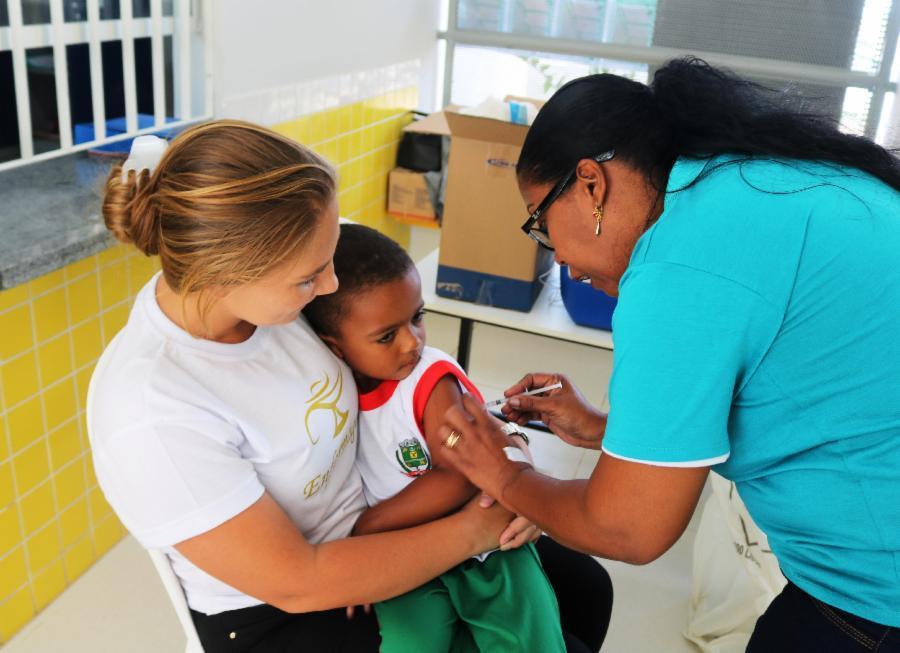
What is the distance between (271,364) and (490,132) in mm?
1331

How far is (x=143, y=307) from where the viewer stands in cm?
117

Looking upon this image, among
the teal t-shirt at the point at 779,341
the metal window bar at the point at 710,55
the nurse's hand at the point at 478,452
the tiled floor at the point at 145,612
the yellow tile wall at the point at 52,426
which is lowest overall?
the tiled floor at the point at 145,612

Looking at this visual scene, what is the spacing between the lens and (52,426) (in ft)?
6.95

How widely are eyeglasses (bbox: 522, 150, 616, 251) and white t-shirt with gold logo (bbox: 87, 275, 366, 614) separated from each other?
1.27 feet

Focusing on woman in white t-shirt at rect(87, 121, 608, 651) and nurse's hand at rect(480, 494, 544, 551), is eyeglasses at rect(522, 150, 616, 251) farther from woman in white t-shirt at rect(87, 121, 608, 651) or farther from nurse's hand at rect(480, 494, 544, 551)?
nurse's hand at rect(480, 494, 544, 551)

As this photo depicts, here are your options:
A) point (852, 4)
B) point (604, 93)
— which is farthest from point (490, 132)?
point (852, 4)

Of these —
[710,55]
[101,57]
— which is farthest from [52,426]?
[710,55]

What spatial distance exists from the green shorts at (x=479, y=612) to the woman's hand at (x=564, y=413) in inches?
11.2

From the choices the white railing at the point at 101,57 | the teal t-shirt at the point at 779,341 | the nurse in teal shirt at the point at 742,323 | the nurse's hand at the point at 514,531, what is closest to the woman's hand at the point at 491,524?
the nurse's hand at the point at 514,531

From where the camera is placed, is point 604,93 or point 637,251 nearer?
point 637,251

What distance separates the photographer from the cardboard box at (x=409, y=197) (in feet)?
12.6

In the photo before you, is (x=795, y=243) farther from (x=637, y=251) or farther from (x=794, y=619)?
(x=794, y=619)

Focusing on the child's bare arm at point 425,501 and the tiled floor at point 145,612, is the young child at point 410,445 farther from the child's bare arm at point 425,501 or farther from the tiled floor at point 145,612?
the tiled floor at point 145,612

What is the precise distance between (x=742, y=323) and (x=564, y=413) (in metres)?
0.65
